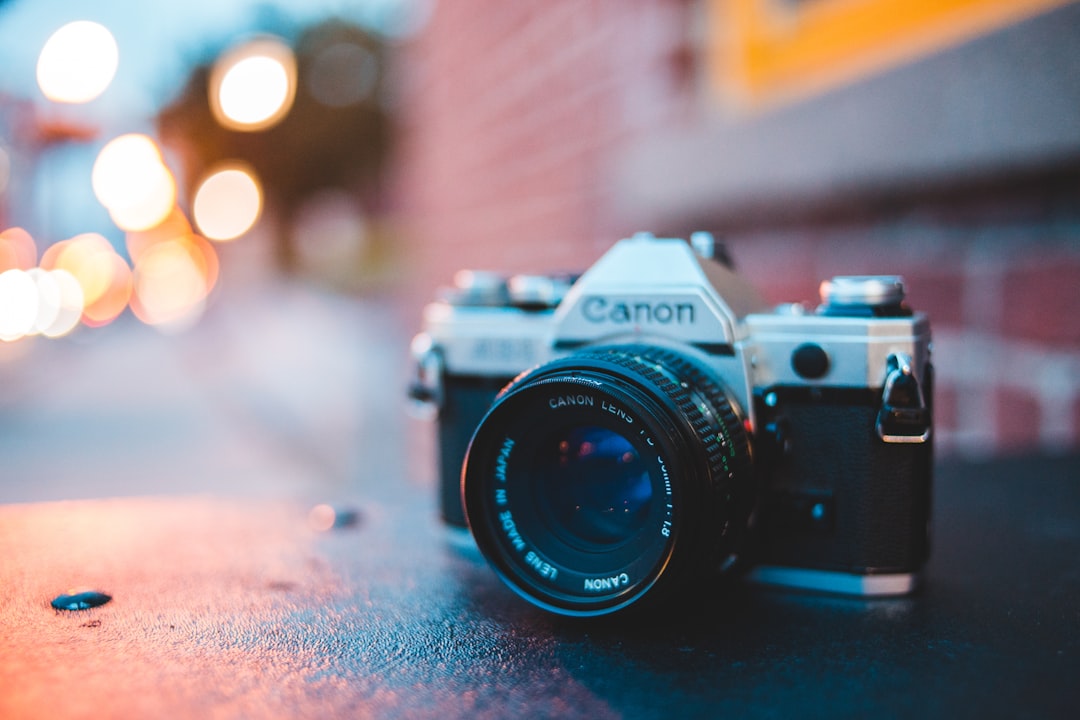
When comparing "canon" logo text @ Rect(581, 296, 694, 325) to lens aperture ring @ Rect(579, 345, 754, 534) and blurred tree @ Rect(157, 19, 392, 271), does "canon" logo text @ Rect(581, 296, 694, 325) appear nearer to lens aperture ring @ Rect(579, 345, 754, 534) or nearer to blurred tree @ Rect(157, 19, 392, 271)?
lens aperture ring @ Rect(579, 345, 754, 534)

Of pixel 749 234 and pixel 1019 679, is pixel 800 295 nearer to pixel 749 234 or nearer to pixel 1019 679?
pixel 749 234

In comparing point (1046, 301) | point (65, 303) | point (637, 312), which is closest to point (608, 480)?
point (637, 312)

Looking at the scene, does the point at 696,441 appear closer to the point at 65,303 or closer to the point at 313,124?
the point at 65,303

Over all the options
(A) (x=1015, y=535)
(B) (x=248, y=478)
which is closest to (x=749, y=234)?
(A) (x=1015, y=535)

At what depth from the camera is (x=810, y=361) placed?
0.72 meters

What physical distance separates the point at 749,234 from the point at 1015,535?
0.99 meters

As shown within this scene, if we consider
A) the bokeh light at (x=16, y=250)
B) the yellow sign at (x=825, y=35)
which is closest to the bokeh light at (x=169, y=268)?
the bokeh light at (x=16, y=250)

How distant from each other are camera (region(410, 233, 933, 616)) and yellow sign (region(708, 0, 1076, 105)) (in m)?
0.66

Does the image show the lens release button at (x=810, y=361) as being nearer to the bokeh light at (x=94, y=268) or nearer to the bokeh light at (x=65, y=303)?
the bokeh light at (x=65, y=303)

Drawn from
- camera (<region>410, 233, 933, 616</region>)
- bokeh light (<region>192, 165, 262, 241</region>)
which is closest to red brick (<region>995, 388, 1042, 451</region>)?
camera (<region>410, 233, 933, 616</region>)

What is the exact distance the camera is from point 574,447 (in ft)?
2.25

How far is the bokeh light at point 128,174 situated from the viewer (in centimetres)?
377

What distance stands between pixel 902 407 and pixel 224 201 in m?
5.05

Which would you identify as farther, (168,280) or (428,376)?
(168,280)
